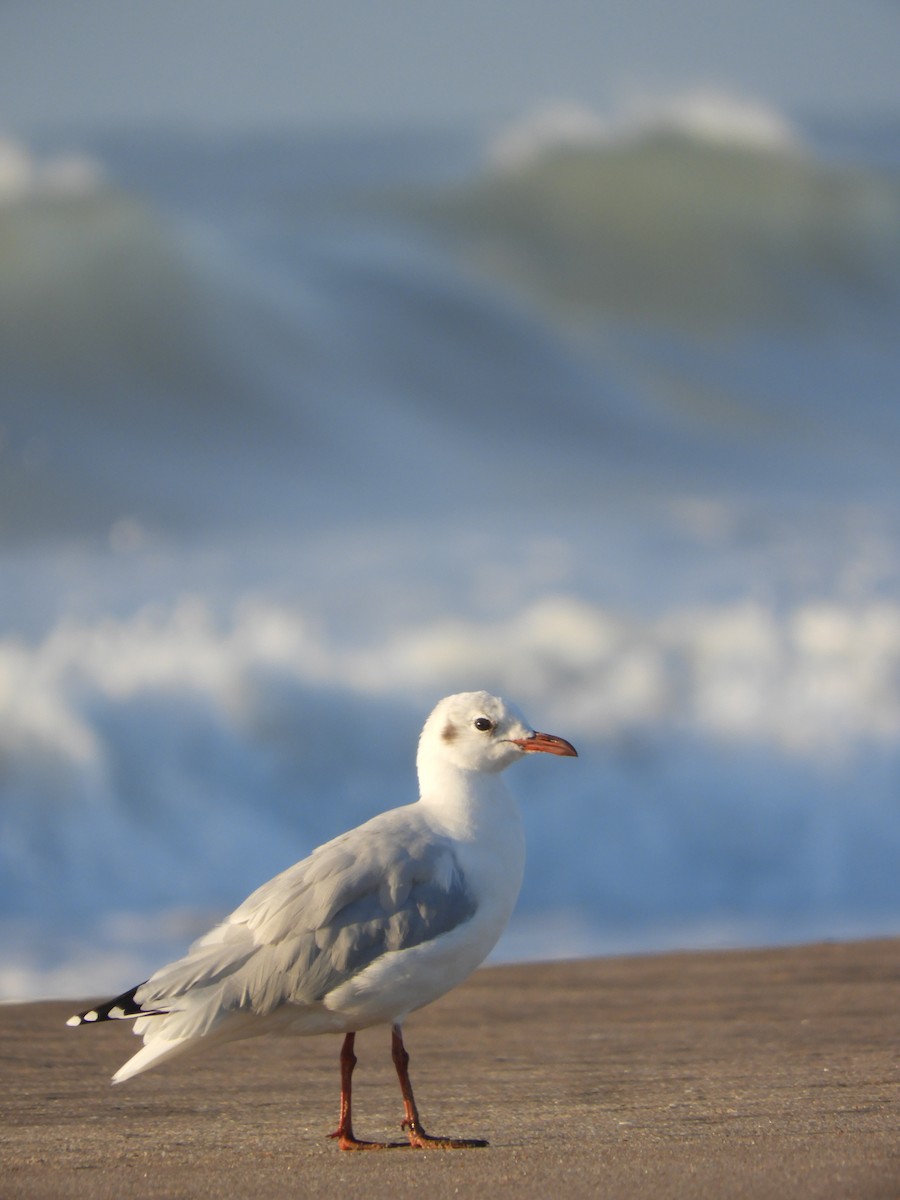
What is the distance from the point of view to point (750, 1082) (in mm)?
5695

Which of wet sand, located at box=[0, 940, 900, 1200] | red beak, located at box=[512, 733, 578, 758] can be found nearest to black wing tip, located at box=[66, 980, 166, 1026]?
wet sand, located at box=[0, 940, 900, 1200]

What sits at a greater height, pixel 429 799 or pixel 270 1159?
pixel 429 799

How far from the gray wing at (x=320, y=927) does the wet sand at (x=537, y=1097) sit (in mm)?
408

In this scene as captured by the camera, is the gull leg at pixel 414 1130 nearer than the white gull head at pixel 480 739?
Yes

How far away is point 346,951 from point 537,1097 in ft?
3.62

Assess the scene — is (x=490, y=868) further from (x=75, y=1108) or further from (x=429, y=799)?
(x=75, y=1108)

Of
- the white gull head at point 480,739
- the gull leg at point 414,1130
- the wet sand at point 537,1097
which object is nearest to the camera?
the wet sand at point 537,1097

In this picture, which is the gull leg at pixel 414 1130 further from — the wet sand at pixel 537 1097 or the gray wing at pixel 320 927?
the gray wing at pixel 320 927

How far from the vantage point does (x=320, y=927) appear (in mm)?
4891

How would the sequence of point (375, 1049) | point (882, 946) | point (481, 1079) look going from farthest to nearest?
1. point (882, 946)
2. point (375, 1049)
3. point (481, 1079)

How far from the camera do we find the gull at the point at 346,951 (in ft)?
15.9

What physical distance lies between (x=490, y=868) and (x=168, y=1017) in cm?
97

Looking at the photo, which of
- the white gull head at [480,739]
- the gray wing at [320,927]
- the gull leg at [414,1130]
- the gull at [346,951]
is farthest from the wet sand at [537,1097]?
the white gull head at [480,739]

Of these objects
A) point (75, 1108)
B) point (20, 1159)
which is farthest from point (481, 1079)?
point (20, 1159)
